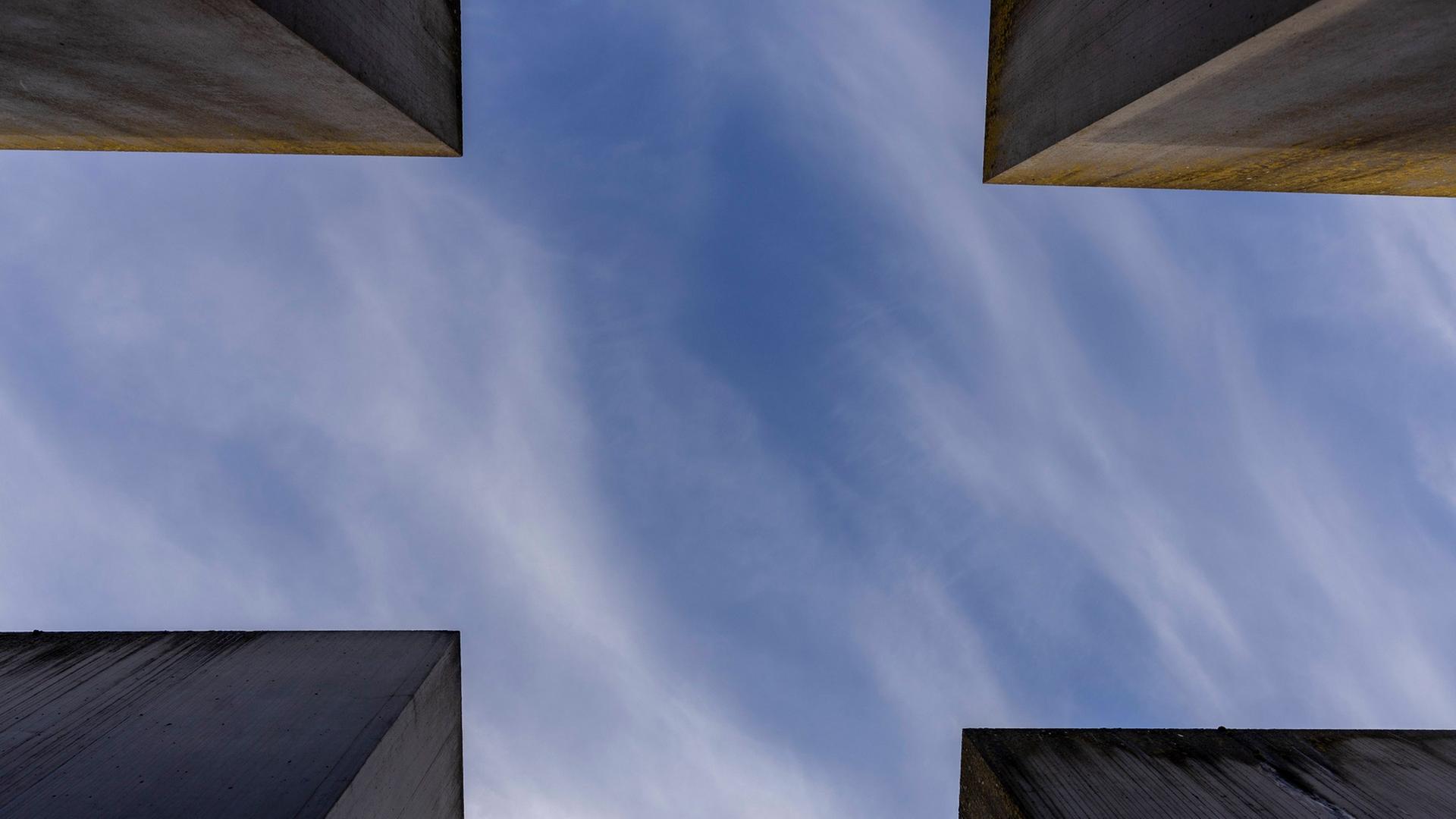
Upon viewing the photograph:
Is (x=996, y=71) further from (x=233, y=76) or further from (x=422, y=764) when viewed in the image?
(x=422, y=764)

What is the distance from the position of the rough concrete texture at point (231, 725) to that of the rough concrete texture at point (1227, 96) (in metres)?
13.8

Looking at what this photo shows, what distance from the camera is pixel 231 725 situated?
869 cm

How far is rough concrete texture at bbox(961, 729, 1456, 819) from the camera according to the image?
395 inches

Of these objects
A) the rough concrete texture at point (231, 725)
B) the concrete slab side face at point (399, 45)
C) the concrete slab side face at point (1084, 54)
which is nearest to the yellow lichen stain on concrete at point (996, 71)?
the concrete slab side face at point (1084, 54)

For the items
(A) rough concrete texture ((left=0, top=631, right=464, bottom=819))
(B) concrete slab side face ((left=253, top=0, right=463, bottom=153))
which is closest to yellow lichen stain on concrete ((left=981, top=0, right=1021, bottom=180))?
(B) concrete slab side face ((left=253, top=0, right=463, bottom=153))

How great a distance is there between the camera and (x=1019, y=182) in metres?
10.8

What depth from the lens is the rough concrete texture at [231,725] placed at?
7.41m

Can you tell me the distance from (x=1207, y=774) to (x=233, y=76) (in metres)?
19.4

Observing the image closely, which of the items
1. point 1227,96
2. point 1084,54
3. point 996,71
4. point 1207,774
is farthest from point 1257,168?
point 1207,774

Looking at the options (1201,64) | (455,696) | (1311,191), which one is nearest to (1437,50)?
(1201,64)

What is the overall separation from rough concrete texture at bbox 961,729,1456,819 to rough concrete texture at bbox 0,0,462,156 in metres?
15.3

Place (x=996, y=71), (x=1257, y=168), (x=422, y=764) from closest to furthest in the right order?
(x=1257, y=168), (x=422, y=764), (x=996, y=71)

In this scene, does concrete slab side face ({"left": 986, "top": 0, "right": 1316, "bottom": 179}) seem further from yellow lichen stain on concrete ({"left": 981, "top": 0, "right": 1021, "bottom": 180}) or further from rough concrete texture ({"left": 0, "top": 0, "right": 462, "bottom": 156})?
rough concrete texture ({"left": 0, "top": 0, "right": 462, "bottom": 156})

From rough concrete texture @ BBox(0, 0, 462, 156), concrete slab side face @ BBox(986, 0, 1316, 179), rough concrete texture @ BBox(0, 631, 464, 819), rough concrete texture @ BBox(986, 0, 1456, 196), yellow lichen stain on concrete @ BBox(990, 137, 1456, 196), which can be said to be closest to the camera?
rough concrete texture @ BBox(986, 0, 1456, 196)
